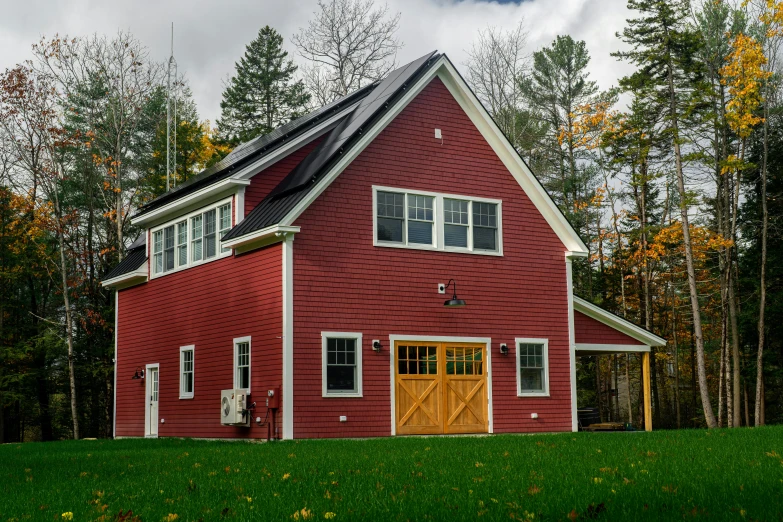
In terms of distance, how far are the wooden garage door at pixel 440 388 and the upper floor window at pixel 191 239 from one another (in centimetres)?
538

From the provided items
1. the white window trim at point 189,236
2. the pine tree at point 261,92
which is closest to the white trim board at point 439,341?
the white window trim at point 189,236

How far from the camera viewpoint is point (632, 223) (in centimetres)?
4447

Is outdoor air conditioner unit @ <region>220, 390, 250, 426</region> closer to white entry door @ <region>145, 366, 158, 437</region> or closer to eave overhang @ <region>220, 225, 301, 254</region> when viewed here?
eave overhang @ <region>220, 225, 301, 254</region>

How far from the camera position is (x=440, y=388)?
22.2 metres

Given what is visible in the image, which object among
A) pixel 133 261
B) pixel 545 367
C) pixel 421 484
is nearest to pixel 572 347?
pixel 545 367

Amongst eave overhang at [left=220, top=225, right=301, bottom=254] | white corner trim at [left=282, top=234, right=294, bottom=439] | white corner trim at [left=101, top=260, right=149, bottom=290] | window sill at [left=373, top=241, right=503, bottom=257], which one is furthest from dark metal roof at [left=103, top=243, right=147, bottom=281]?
window sill at [left=373, top=241, right=503, bottom=257]

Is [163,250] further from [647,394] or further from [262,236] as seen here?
[647,394]

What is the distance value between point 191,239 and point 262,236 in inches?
179

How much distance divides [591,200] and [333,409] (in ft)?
84.9

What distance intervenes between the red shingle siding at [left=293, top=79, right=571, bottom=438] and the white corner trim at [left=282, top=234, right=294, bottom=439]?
142 mm

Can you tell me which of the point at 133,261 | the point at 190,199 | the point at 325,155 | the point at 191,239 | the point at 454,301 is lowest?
the point at 454,301

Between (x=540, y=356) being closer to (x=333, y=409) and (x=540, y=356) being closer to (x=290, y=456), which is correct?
(x=333, y=409)

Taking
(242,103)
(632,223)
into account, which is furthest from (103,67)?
(632,223)

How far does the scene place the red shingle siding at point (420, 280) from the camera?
67.7 feet
